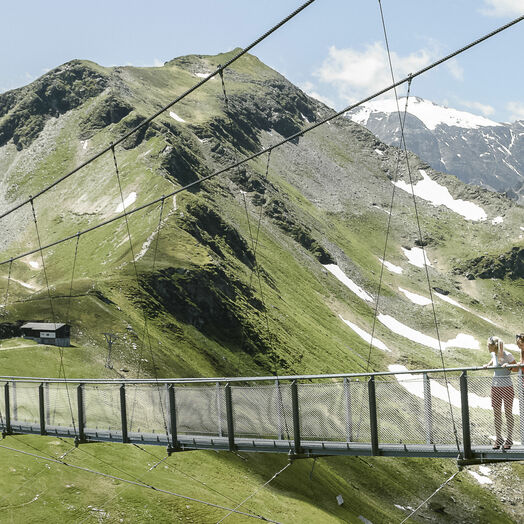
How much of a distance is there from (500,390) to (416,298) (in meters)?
154

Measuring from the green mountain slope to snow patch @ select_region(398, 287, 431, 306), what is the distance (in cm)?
189

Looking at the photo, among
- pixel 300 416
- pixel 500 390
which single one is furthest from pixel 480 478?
pixel 500 390

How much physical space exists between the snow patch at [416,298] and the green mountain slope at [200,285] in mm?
1894

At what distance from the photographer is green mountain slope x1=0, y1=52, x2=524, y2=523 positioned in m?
47.3

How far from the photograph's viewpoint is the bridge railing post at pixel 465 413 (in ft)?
43.1

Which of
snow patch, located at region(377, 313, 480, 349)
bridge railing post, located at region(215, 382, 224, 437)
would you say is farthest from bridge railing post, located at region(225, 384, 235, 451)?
snow patch, located at region(377, 313, 480, 349)

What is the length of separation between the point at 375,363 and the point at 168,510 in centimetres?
8078

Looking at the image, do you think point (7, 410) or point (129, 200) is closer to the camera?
point (7, 410)

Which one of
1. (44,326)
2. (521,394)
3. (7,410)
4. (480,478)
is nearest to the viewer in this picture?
(521,394)

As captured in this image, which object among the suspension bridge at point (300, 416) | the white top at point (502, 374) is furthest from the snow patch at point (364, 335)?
the white top at point (502, 374)

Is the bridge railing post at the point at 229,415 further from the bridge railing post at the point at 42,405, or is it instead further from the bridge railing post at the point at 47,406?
the bridge railing post at the point at 42,405

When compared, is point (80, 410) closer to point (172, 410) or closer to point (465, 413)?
point (172, 410)

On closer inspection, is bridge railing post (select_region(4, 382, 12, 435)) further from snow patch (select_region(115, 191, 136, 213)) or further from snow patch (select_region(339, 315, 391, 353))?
snow patch (select_region(339, 315, 391, 353))

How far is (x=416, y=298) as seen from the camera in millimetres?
162625
